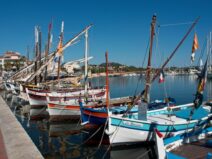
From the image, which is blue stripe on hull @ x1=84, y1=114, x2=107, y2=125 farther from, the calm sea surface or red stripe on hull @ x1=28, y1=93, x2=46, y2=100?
red stripe on hull @ x1=28, y1=93, x2=46, y2=100

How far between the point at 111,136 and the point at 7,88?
4646 centimetres

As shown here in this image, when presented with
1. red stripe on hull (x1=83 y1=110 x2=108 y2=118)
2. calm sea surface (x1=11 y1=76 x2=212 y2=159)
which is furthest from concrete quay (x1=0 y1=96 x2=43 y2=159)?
red stripe on hull (x1=83 y1=110 x2=108 y2=118)

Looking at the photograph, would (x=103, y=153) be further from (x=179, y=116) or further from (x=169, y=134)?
(x=179, y=116)

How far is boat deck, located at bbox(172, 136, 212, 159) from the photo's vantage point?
11703mm

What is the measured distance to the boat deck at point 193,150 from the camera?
38.4ft

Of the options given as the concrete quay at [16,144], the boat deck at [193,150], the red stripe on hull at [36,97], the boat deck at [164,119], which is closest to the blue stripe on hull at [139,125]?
the boat deck at [164,119]

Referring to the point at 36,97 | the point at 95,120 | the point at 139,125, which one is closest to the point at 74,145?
the point at 95,120

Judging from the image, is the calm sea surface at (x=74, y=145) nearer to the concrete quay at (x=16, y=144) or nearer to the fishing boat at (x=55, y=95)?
the concrete quay at (x=16, y=144)

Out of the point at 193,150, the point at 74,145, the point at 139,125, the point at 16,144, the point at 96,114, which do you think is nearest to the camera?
the point at 16,144

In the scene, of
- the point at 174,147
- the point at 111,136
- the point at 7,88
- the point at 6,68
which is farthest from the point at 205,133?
the point at 6,68

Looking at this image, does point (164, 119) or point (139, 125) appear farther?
point (164, 119)

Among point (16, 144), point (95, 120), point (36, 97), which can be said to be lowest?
point (95, 120)

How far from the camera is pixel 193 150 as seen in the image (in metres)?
12.5

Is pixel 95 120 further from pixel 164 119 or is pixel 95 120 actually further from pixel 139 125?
pixel 164 119
